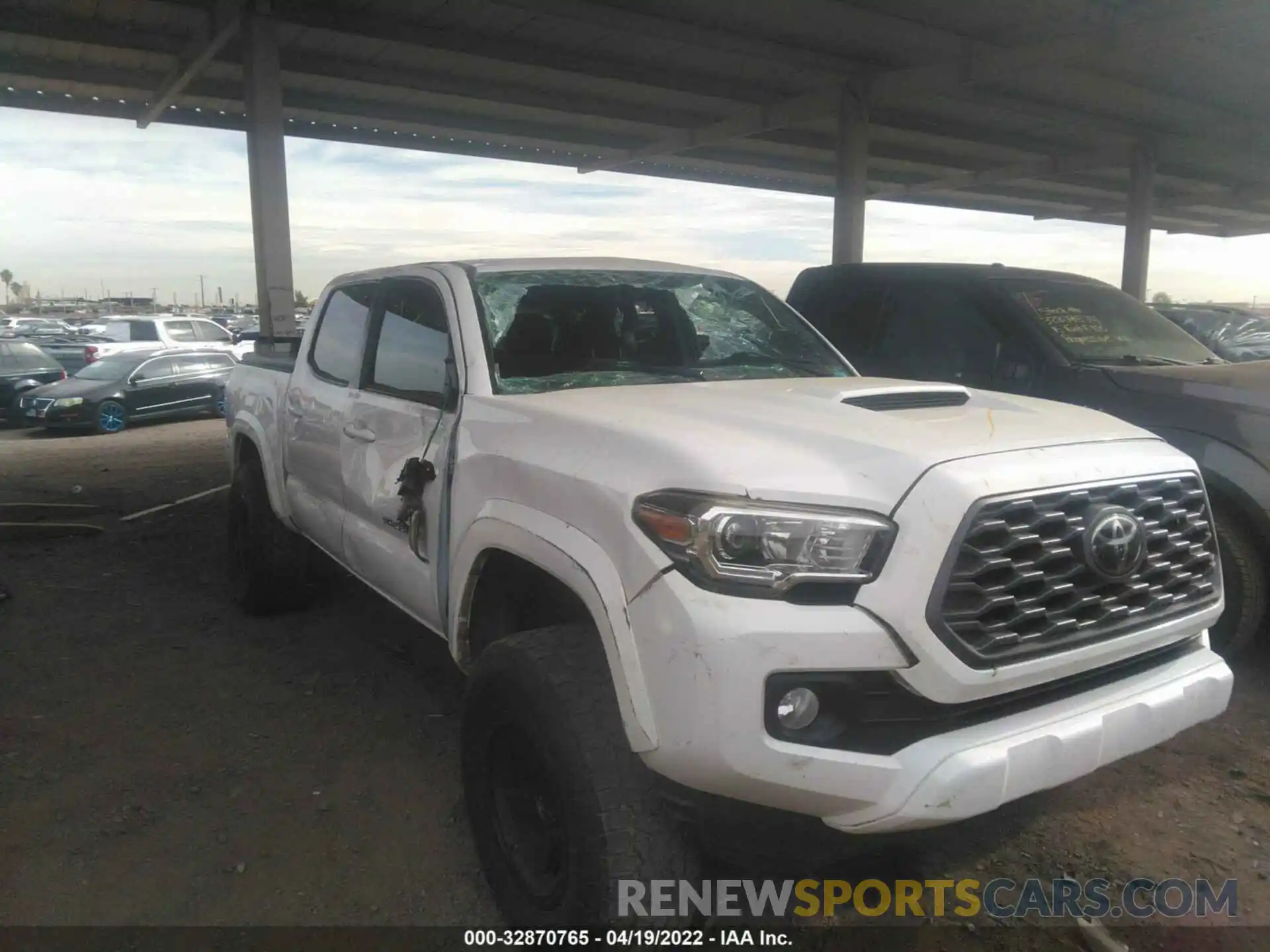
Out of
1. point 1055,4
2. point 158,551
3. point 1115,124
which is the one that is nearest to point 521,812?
point 158,551

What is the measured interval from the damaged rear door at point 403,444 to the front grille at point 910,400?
4.09ft

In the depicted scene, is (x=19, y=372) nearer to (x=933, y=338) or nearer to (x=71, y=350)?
(x=71, y=350)

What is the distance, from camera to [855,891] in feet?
8.72

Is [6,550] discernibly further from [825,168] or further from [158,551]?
[825,168]

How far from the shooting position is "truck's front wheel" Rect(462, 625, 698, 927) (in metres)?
2.01

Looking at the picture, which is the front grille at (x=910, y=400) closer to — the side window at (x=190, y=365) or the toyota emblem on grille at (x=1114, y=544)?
the toyota emblem on grille at (x=1114, y=544)

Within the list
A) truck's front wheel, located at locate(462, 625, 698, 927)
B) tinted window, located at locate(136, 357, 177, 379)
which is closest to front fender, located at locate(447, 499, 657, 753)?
truck's front wheel, located at locate(462, 625, 698, 927)

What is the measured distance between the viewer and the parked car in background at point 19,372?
15281 mm

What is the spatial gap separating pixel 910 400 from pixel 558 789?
1.47 metres

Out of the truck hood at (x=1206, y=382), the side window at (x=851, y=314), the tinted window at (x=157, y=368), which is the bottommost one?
the tinted window at (x=157, y=368)

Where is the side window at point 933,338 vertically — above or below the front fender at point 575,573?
above

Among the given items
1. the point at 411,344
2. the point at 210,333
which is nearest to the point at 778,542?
the point at 411,344

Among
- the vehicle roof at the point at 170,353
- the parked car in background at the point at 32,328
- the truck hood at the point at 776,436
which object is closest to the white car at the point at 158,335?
the vehicle roof at the point at 170,353

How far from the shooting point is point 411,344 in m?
3.40
